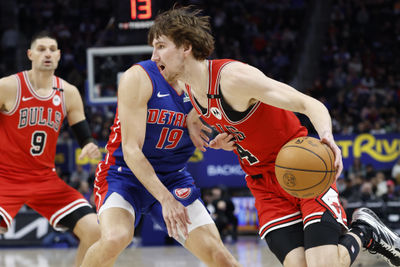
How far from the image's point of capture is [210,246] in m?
4.21

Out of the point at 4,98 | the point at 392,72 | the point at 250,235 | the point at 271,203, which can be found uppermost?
the point at 4,98

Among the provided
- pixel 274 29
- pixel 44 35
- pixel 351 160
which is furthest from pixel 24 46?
pixel 44 35

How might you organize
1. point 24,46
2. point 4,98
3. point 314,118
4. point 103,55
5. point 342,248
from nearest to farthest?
point 314,118 → point 342,248 → point 4,98 → point 103,55 → point 24,46

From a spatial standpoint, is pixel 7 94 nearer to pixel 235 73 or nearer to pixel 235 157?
pixel 235 73

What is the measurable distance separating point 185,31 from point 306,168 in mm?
1174

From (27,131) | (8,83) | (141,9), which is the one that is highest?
(141,9)

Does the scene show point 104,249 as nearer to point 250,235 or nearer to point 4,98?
point 4,98

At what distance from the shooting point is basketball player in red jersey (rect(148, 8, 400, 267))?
372 cm

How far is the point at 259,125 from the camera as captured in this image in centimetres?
390

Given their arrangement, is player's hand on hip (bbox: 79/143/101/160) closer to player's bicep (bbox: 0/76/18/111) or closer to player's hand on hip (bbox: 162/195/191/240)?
player's bicep (bbox: 0/76/18/111)

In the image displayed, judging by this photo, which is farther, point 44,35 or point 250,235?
point 250,235

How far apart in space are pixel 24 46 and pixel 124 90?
1485cm

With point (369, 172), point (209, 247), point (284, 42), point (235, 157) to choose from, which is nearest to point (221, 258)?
point (209, 247)

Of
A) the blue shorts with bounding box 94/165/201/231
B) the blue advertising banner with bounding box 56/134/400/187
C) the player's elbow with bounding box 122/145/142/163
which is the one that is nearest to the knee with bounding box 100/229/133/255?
the blue shorts with bounding box 94/165/201/231
